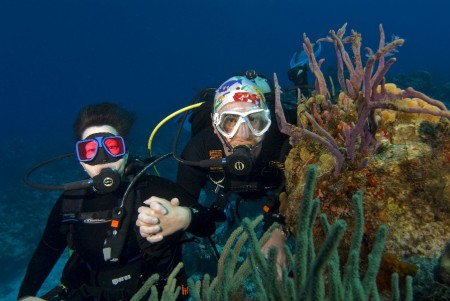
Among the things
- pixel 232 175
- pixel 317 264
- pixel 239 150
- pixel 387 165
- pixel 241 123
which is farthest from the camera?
pixel 232 175

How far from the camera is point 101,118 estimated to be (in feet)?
13.6

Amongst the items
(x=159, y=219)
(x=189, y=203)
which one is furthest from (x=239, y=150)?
(x=159, y=219)

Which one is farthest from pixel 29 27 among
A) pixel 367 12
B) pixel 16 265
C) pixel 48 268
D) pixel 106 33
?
pixel 367 12

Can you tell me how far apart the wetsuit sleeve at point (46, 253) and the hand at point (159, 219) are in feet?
5.63

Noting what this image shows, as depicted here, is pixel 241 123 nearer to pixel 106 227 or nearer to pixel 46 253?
pixel 106 227

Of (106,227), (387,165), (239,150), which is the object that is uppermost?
(239,150)

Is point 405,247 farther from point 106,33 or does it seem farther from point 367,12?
point 367,12

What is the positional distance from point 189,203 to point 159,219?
3.23 ft

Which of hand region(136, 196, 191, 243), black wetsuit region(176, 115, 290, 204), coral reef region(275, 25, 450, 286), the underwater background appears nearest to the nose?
black wetsuit region(176, 115, 290, 204)

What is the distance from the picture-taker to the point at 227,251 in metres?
2.14

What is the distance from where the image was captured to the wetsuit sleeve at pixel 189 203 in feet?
→ 12.1

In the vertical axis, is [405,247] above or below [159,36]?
below

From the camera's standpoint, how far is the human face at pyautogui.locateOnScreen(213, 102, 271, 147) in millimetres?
3900

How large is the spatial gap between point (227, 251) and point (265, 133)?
2356 millimetres
